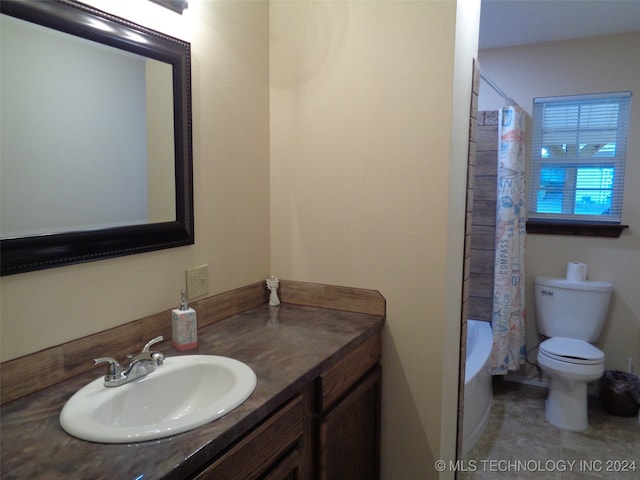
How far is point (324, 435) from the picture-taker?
1.38 meters

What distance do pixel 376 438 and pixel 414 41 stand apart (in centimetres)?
148

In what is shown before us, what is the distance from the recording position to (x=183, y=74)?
1450 millimetres

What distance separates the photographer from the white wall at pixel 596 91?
3008 mm

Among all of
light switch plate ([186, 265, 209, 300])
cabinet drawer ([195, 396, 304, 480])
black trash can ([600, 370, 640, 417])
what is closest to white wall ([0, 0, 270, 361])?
light switch plate ([186, 265, 209, 300])

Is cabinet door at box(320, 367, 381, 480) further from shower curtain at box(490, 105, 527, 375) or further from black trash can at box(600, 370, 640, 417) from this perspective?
Answer: black trash can at box(600, 370, 640, 417)

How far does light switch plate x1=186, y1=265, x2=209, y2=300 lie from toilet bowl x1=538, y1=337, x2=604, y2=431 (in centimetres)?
228

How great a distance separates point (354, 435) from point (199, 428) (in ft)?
2.65

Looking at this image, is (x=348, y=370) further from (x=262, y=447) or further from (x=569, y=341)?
(x=569, y=341)

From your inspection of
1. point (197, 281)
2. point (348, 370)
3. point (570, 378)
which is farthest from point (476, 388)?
point (197, 281)

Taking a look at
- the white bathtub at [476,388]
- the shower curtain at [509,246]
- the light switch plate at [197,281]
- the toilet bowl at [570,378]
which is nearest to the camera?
the light switch plate at [197,281]

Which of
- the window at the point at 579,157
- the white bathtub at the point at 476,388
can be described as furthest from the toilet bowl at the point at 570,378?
the window at the point at 579,157

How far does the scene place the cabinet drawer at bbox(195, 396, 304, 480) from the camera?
938 millimetres

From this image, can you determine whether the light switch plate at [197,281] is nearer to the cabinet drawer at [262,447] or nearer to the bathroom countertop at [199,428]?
the bathroom countertop at [199,428]

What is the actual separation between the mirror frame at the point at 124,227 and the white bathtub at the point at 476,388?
5.40 ft
